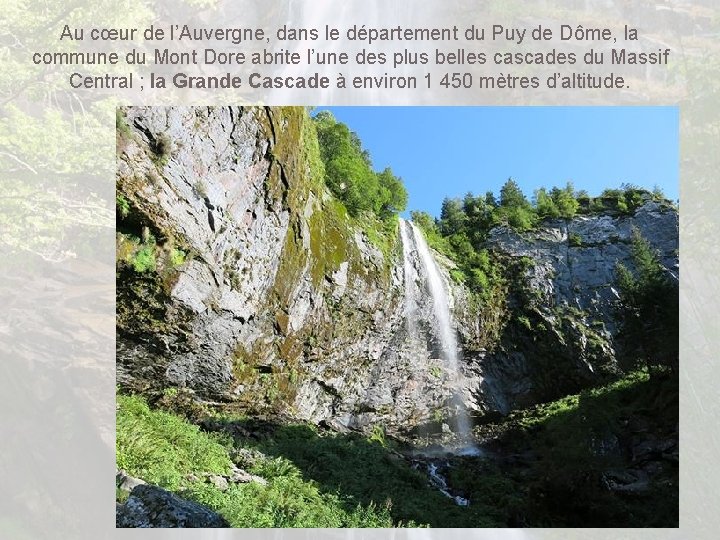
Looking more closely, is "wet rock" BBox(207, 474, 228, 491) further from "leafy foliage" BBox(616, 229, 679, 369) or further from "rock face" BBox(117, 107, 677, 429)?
"leafy foliage" BBox(616, 229, 679, 369)

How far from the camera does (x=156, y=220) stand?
8.59 m

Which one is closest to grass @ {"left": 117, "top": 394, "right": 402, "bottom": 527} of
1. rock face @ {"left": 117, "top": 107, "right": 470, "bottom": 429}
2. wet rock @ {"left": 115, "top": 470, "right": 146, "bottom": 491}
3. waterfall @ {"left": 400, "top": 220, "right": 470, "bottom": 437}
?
wet rock @ {"left": 115, "top": 470, "right": 146, "bottom": 491}

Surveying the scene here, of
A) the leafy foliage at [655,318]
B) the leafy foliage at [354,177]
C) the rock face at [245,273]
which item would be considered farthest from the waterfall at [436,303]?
the leafy foliage at [655,318]

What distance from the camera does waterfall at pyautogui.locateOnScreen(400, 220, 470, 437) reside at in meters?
16.2

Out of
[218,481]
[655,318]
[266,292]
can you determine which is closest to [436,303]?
[655,318]

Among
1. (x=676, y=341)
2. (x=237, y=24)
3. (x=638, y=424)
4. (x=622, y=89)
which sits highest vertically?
(x=237, y=24)

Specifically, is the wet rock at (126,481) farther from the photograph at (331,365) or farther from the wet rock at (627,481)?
the wet rock at (627,481)

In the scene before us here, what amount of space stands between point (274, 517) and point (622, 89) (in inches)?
340

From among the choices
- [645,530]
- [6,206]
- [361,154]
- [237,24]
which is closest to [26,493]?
[6,206]

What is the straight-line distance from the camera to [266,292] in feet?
35.6

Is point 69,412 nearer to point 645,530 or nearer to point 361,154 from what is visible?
point 645,530

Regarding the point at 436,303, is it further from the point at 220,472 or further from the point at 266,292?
the point at 220,472

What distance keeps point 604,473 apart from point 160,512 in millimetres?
7010

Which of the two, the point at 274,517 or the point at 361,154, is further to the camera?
the point at 361,154
